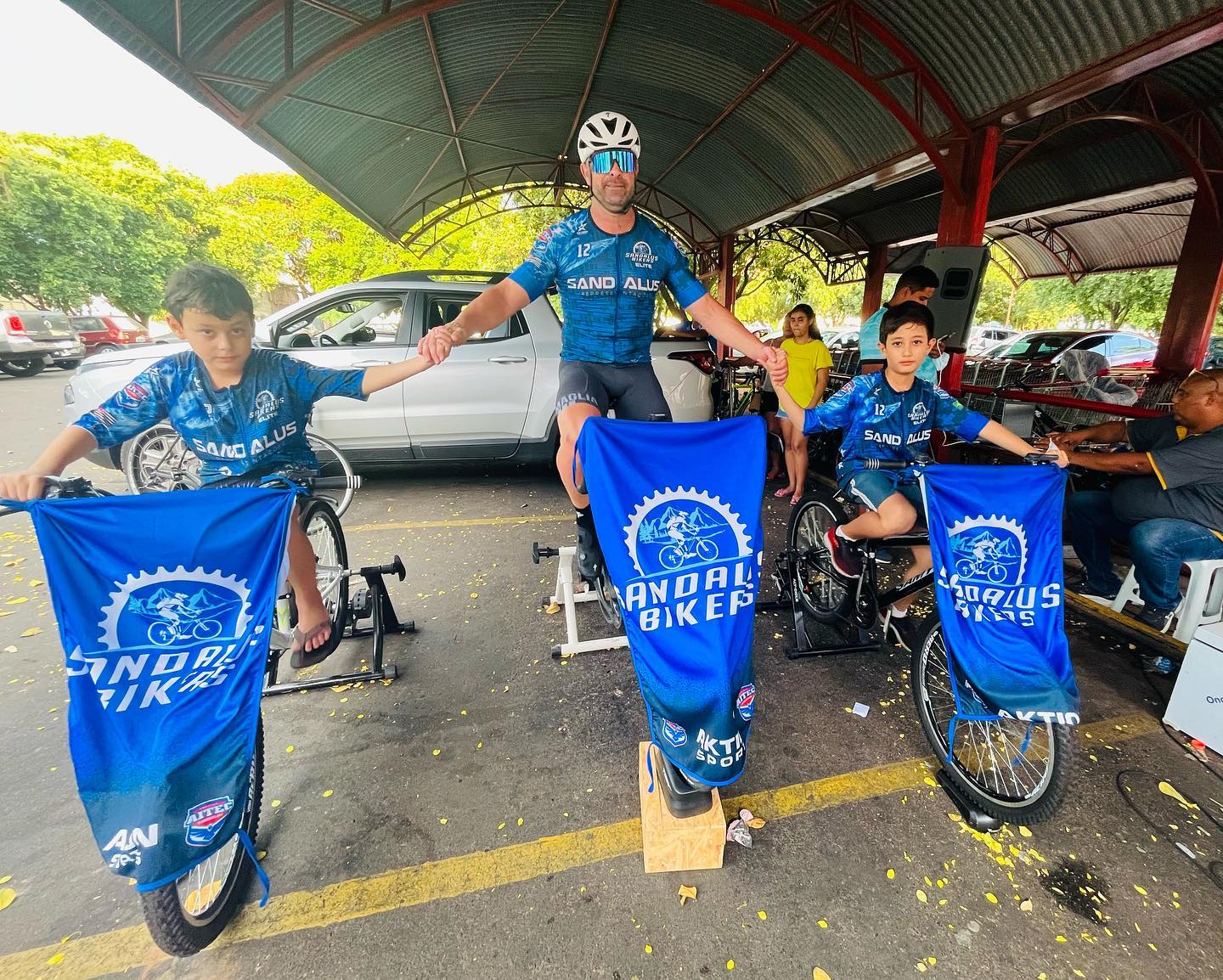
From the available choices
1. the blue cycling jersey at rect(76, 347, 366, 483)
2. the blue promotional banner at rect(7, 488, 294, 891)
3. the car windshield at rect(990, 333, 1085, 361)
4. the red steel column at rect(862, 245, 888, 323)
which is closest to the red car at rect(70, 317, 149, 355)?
the blue cycling jersey at rect(76, 347, 366, 483)

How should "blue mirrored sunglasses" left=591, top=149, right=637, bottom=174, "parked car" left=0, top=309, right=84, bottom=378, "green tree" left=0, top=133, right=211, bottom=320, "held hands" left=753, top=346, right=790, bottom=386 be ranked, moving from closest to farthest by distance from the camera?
"held hands" left=753, top=346, right=790, bottom=386, "blue mirrored sunglasses" left=591, top=149, right=637, bottom=174, "parked car" left=0, top=309, right=84, bottom=378, "green tree" left=0, top=133, right=211, bottom=320

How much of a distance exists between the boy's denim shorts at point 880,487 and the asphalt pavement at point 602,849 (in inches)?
38.3

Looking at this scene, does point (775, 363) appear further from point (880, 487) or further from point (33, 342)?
point (33, 342)

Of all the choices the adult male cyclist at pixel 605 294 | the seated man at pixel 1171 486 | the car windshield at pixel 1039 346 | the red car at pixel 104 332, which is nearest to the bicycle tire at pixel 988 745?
the seated man at pixel 1171 486

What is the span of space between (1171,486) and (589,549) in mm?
3003

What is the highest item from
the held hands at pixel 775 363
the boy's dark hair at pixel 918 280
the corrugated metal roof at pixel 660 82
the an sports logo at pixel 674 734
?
the corrugated metal roof at pixel 660 82

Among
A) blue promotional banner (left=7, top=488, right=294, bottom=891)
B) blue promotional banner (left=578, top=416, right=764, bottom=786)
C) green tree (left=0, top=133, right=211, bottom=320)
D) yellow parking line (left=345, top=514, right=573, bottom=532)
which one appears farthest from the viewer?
green tree (left=0, top=133, right=211, bottom=320)

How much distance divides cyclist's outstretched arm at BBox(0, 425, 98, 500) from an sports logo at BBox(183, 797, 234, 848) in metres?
1.04

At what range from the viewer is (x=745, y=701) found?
5.78 feet

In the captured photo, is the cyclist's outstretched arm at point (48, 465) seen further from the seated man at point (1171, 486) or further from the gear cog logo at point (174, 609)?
the seated man at point (1171, 486)

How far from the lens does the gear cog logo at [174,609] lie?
1.48 m

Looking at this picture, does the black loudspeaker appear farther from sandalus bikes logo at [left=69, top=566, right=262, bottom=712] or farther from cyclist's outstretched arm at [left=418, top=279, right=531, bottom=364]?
sandalus bikes logo at [left=69, top=566, right=262, bottom=712]

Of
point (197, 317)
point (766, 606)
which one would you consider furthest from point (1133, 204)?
point (197, 317)

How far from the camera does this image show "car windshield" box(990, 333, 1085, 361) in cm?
1124
